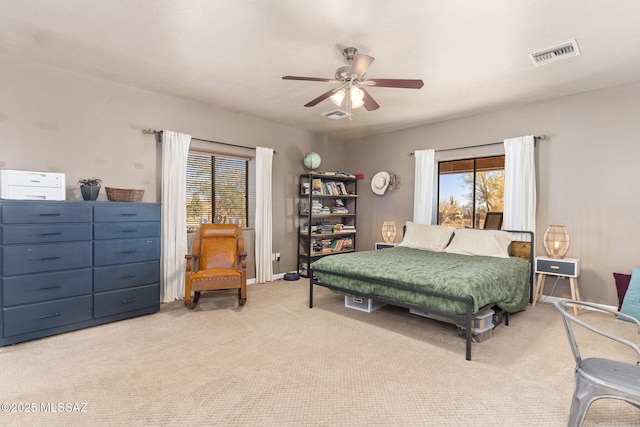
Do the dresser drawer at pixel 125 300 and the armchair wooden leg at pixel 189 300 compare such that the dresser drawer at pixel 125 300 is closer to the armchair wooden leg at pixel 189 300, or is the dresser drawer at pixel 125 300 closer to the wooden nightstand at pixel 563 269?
the armchair wooden leg at pixel 189 300

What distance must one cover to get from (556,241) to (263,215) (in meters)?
4.06

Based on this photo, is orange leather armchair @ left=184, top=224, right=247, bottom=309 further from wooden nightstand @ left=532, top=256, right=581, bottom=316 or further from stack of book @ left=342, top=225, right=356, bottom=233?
wooden nightstand @ left=532, top=256, right=581, bottom=316

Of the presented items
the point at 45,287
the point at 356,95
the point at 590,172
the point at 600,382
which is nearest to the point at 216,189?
the point at 45,287

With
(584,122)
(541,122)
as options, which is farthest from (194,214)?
(584,122)

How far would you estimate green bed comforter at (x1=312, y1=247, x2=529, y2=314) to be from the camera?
2797mm

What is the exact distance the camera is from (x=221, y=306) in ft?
13.1

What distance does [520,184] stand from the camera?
4.34m

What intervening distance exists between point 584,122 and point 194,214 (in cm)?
532

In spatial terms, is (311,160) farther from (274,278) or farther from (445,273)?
(445,273)

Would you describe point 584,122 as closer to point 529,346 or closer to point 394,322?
point 529,346

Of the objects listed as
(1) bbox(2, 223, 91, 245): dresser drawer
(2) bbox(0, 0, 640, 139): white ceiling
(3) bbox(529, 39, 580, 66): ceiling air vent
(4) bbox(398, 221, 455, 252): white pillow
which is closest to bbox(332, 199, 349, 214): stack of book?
(4) bbox(398, 221, 455, 252): white pillow

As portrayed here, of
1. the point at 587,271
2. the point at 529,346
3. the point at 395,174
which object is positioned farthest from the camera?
the point at 395,174

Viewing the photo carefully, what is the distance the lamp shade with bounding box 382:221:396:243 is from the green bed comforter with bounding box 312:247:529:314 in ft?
4.62

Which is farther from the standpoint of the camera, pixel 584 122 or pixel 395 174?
pixel 395 174
